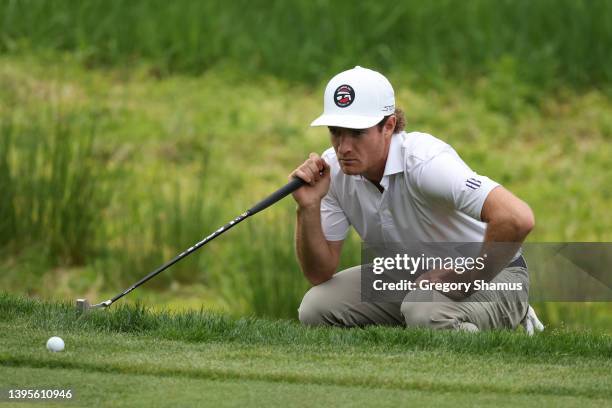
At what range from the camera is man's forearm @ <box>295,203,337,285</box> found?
19.8 ft

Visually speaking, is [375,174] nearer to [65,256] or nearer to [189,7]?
[65,256]

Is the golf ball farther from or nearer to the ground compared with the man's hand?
nearer to the ground

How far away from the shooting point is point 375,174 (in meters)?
5.87

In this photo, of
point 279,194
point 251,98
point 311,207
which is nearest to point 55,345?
point 279,194

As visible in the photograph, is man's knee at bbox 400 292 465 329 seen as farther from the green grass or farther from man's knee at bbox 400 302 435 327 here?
the green grass

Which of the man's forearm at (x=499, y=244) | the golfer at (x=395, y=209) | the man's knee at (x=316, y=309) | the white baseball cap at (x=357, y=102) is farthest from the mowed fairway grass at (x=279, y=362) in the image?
the white baseball cap at (x=357, y=102)

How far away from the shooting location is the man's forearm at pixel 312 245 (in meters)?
6.03

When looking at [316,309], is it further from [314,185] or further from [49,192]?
[49,192]

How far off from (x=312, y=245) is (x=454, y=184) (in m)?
0.87

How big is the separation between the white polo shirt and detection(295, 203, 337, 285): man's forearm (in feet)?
0.39

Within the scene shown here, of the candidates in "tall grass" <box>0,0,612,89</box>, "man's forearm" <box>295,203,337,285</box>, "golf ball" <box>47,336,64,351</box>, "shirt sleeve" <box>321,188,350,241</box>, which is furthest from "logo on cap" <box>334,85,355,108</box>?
"tall grass" <box>0,0,612,89</box>

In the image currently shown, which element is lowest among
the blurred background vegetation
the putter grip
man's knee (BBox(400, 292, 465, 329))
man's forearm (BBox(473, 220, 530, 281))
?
man's knee (BBox(400, 292, 465, 329))

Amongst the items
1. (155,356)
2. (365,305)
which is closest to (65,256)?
(365,305)

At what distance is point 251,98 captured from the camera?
1304cm
